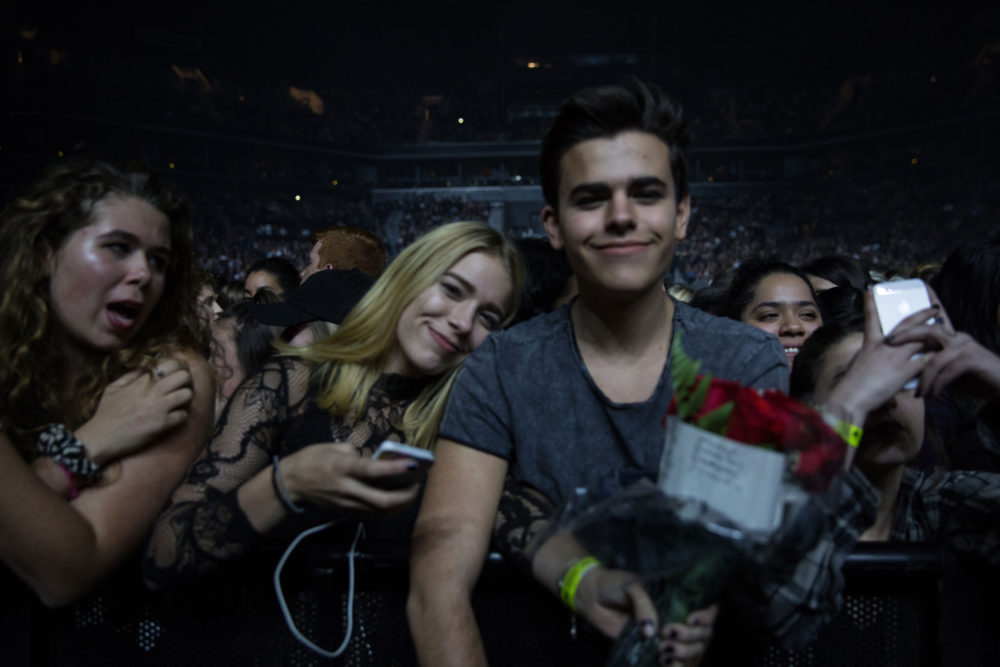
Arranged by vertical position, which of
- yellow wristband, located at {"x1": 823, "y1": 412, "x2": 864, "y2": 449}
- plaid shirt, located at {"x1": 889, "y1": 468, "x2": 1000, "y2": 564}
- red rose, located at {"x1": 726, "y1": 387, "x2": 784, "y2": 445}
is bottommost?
plaid shirt, located at {"x1": 889, "y1": 468, "x2": 1000, "y2": 564}

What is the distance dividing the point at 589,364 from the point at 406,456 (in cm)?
58

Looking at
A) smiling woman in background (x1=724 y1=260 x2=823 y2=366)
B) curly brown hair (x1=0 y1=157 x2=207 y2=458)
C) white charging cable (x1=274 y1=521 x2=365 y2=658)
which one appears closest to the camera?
white charging cable (x1=274 y1=521 x2=365 y2=658)

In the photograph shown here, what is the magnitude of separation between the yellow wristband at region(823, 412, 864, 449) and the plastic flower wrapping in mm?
128

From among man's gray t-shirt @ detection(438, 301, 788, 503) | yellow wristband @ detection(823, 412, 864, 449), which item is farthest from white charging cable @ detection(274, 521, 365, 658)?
yellow wristband @ detection(823, 412, 864, 449)

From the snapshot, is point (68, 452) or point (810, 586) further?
point (68, 452)

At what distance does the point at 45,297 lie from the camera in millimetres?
1805

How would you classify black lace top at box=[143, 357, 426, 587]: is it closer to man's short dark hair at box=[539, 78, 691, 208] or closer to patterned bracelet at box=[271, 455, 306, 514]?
patterned bracelet at box=[271, 455, 306, 514]

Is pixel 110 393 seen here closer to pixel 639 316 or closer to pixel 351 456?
pixel 351 456

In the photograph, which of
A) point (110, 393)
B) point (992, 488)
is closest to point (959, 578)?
point (992, 488)

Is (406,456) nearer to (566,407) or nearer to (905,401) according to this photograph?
(566,407)

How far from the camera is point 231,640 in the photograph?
1589 mm

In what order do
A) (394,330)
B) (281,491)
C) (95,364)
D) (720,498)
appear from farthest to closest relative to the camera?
(394,330), (95,364), (281,491), (720,498)

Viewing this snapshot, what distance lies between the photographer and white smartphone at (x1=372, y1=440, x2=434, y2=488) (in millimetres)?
1245

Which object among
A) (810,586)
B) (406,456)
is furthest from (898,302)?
(406,456)
